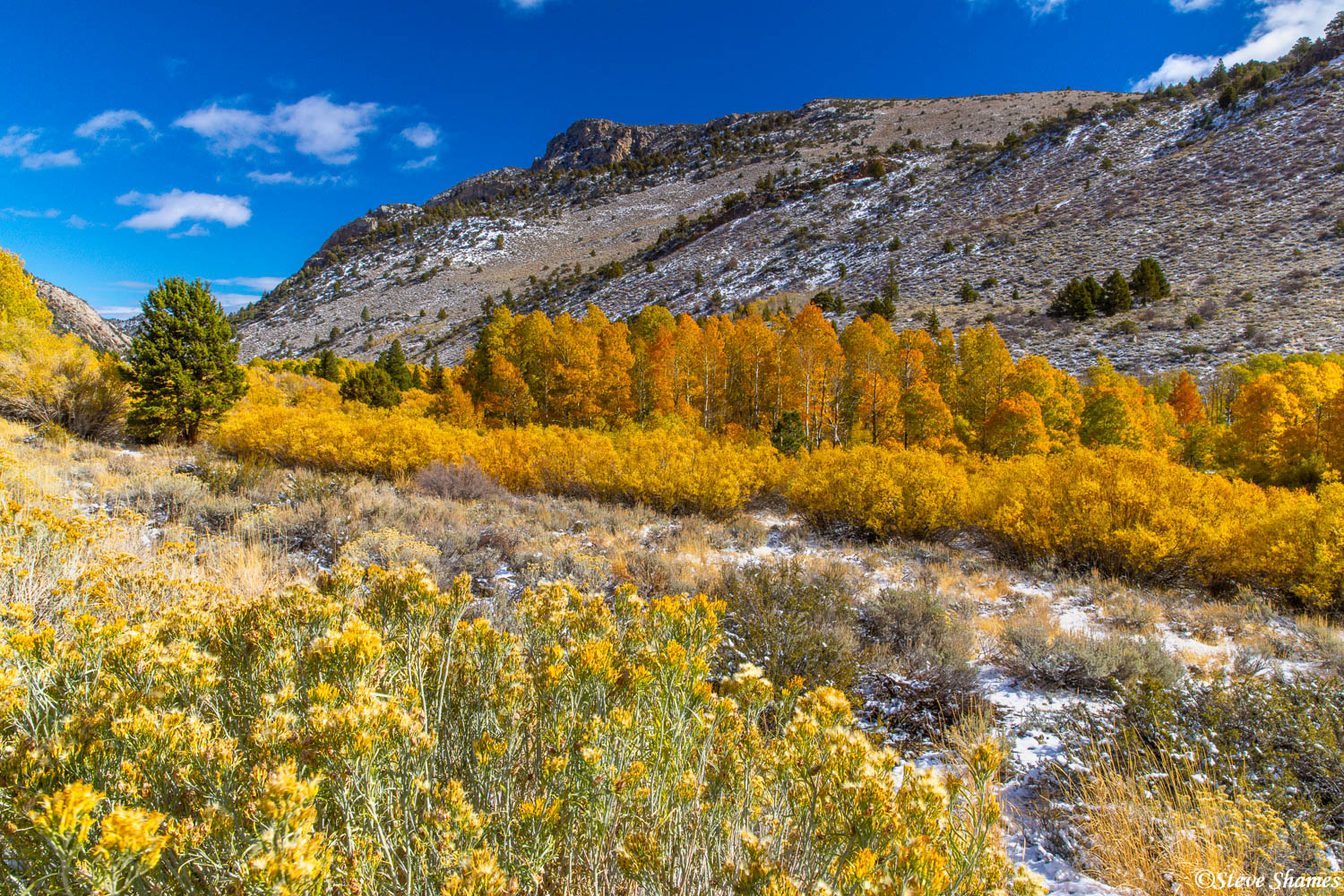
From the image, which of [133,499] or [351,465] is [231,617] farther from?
[351,465]

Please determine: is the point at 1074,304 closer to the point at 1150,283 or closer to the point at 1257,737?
the point at 1150,283

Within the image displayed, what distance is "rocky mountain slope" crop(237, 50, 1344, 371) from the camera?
94.1 feet

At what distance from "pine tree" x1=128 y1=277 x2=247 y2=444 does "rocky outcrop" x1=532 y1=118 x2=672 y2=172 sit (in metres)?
108

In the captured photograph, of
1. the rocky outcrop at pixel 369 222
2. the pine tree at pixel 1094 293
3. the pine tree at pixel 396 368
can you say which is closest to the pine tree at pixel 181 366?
the pine tree at pixel 396 368

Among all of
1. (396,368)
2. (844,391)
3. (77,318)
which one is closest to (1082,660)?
(844,391)

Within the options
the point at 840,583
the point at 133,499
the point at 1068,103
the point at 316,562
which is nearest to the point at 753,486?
the point at 840,583

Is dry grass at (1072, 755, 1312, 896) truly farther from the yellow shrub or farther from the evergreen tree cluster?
the evergreen tree cluster

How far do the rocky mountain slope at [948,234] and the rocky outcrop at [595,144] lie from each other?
29.4 metres

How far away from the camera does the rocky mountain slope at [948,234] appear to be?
28.7 m

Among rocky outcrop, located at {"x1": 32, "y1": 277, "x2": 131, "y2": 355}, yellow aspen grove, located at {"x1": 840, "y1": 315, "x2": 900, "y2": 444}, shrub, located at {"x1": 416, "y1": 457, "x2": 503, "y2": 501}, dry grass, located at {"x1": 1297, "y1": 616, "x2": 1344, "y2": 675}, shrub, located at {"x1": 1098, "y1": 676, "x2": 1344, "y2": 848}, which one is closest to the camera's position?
shrub, located at {"x1": 1098, "y1": 676, "x2": 1344, "y2": 848}

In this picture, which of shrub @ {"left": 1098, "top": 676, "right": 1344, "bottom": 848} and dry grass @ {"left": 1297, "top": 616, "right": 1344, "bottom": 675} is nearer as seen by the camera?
shrub @ {"left": 1098, "top": 676, "right": 1344, "bottom": 848}

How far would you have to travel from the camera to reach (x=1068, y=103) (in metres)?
68.4

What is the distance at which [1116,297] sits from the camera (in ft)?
96.0
